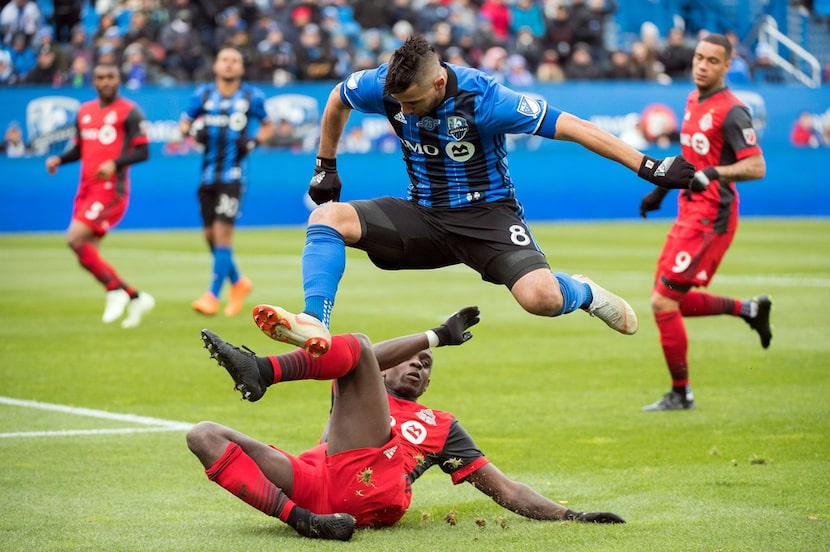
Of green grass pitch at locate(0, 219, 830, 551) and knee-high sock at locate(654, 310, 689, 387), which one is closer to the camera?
green grass pitch at locate(0, 219, 830, 551)

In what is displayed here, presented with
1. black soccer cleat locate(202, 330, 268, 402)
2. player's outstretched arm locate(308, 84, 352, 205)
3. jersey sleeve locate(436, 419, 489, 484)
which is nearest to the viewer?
black soccer cleat locate(202, 330, 268, 402)

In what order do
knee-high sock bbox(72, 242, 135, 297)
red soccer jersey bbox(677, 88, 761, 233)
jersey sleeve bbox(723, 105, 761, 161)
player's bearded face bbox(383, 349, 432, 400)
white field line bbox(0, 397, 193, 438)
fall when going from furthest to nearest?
knee-high sock bbox(72, 242, 135, 297) → red soccer jersey bbox(677, 88, 761, 233) → jersey sleeve bbox(723, 105, 761, 161) → white field line bbox(0, 397, 193, 438) → player's bearded face bbox(383, 349, 432, 400)

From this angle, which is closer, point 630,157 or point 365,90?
point 630,157

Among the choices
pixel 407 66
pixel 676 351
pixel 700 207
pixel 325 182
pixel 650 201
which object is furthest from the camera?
pixel 700 207

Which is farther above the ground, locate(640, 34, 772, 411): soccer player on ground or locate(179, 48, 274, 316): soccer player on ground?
locate(640, 34, 772, 411): soccer player on ground

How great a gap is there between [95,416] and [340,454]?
12.2ft

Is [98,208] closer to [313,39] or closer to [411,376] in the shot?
[411,376]

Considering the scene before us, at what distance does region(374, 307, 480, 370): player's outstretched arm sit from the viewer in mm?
6082

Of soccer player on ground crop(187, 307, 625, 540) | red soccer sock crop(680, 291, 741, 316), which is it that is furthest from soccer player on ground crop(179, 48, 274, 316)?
soccer player on ground crop(187, 307, 625, 540)

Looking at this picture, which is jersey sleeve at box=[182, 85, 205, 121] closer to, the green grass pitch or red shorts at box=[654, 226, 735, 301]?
the green grass pitch

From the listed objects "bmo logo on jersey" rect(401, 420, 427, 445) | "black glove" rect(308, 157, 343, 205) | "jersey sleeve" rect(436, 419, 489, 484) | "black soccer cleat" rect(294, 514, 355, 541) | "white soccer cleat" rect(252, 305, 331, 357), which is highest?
"black glove" rect(308, 157, 343, 205)

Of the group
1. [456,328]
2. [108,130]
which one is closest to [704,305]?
[456,328]

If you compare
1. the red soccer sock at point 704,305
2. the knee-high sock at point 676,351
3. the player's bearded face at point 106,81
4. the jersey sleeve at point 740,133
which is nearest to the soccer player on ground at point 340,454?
the knee-high sock at point 676,351

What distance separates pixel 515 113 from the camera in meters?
6.59
